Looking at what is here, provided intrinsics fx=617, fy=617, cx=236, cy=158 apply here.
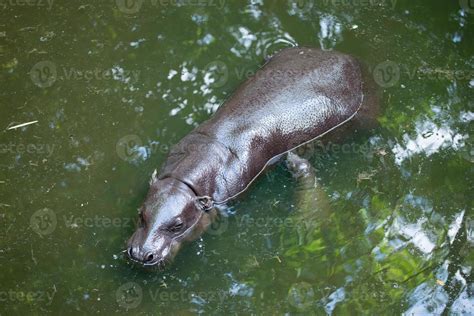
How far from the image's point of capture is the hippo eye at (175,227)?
705 cm

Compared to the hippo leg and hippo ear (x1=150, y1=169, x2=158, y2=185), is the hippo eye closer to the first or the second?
hippo ear (x1=150, y1=169, x2=158, y2=185)

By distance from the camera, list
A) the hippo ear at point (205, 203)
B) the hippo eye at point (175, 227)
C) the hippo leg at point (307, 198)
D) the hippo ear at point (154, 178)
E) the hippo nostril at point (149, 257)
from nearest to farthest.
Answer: the hippo nostril at point (149, 257) < the hippo eye at point (175, 227) < the hippo ear at point (205, 203) < the hippo ear at point (154, 178) < the hippo leg at point (307, 198)

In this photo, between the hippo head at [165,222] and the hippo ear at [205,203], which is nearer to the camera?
the hippo head at [165,222]

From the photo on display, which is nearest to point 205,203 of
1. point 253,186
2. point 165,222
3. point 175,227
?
point 175,227

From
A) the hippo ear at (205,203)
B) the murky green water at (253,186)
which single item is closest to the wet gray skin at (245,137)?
the hippo ear at (205,203)

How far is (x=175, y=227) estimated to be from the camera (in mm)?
7086

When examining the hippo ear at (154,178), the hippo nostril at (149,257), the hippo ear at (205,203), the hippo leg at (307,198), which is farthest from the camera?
the hippo leg at (307,198)

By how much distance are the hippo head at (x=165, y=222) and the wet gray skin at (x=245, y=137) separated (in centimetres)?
1

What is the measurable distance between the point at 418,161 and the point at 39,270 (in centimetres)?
499

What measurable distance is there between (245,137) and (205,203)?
0.98m

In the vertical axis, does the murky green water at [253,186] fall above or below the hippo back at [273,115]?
below

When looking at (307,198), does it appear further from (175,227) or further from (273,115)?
(175,227)

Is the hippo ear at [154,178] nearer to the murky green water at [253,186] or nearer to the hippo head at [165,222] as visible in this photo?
the hippo head at [165,222]

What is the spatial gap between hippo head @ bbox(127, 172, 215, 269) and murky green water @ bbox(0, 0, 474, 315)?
0.23m
